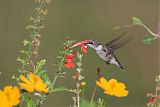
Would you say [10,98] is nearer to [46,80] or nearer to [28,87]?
[28,87]

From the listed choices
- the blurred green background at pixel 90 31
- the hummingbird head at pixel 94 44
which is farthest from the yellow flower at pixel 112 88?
the blurred green background at pixel 90 31

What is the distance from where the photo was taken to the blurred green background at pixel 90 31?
6715mm

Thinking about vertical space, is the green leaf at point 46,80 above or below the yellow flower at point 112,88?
above

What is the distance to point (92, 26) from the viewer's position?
6895mm

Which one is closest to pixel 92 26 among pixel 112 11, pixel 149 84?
pixel 112 11

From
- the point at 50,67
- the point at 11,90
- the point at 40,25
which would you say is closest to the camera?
the point at 11,90

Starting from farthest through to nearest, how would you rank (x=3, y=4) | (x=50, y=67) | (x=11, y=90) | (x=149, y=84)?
(x=3, y=4) < (x=149, y=84) < (x=50, y=67) < (x=11, y=90)

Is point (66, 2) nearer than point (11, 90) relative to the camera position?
No

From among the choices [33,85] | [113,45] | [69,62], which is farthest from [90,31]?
[33,85]

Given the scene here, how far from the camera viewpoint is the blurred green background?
22.0 feet

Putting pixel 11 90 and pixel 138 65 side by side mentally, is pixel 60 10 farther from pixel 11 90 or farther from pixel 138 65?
pixel 11 90

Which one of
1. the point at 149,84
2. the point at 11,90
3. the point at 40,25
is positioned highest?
the point at 149,84

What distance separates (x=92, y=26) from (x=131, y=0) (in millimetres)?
535

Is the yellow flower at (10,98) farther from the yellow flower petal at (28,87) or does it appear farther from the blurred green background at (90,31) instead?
the blurred green background at (90,31)
